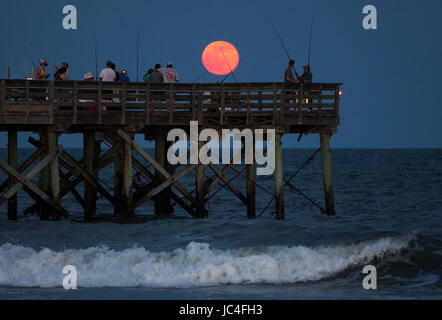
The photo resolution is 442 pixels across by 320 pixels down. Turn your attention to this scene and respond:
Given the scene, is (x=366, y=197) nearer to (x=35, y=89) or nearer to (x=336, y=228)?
(x=336, y=228)

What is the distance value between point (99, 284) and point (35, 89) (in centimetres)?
742

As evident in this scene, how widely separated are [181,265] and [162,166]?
7460 mm

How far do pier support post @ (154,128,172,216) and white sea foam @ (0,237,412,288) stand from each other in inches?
226

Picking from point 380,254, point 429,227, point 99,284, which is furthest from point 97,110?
point 429,227

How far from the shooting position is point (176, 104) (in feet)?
71.4

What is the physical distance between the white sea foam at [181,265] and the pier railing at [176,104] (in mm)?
4508

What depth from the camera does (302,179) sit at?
6100 cm

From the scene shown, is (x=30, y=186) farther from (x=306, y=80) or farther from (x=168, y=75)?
(x=306, y=80)

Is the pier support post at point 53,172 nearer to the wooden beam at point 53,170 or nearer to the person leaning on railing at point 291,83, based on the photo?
the wooden beam at point 53,170

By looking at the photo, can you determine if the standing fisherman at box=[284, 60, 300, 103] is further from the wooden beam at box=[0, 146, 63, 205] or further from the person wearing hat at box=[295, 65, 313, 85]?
the wooden beam at box=[0, 146, 63, 205]

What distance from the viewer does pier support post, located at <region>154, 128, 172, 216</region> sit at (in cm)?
2372

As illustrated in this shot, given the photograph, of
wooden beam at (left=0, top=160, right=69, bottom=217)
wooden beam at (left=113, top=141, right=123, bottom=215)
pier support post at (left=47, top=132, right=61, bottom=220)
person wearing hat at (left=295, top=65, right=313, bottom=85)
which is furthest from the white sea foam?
wooden beam at (left=113, top=141, right=123, bottom=215)

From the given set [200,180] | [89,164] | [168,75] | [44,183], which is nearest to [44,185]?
[44,183]

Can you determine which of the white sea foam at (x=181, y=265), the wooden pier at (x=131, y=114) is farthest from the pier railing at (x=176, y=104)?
the white sea foam at (x=181, y=265)
